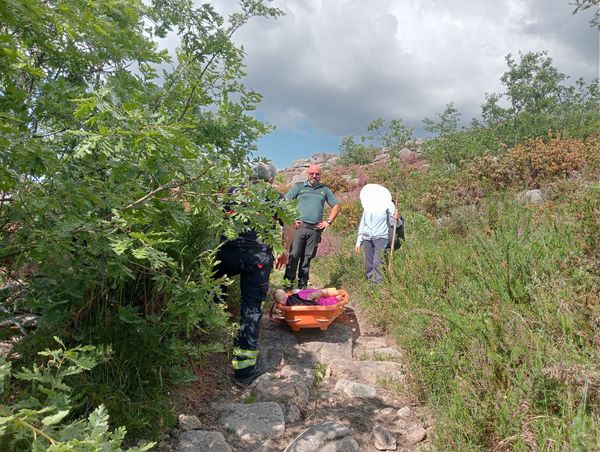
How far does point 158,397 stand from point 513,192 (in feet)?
28.8

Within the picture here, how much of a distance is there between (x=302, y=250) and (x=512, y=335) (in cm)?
411

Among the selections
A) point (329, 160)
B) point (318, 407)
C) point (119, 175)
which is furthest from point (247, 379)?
point (329, 160)

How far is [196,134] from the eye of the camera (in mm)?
2795

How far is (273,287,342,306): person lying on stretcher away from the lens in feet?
16.8

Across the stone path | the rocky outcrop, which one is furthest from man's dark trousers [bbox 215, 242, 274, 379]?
the rocky outcrop

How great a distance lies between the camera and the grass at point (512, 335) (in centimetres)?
239

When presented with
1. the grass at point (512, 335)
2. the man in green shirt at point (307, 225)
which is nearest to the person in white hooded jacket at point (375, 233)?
the man in green shirt at point (307, 225)

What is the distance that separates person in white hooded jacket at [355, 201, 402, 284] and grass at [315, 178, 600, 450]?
3.77 feet

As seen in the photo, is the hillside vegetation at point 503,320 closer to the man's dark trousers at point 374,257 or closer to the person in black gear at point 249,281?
the man's dark trousers at point 374,257

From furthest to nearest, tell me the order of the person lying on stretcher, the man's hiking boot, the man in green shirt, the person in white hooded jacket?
the man in green shirt, the person in white hooded jacket, the person lying on stretcher, the man's hiking boot

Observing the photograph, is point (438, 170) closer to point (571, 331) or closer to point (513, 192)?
point (513, 192)

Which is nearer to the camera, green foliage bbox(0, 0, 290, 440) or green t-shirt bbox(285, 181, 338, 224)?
green foliage bbox(0, 0, 290, 440)

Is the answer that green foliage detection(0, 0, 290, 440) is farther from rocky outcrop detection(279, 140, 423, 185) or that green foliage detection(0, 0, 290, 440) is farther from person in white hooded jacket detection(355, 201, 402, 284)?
rocky outcrop detection(279, 140, 423, 185)

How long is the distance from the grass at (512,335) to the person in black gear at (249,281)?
4.97ft
